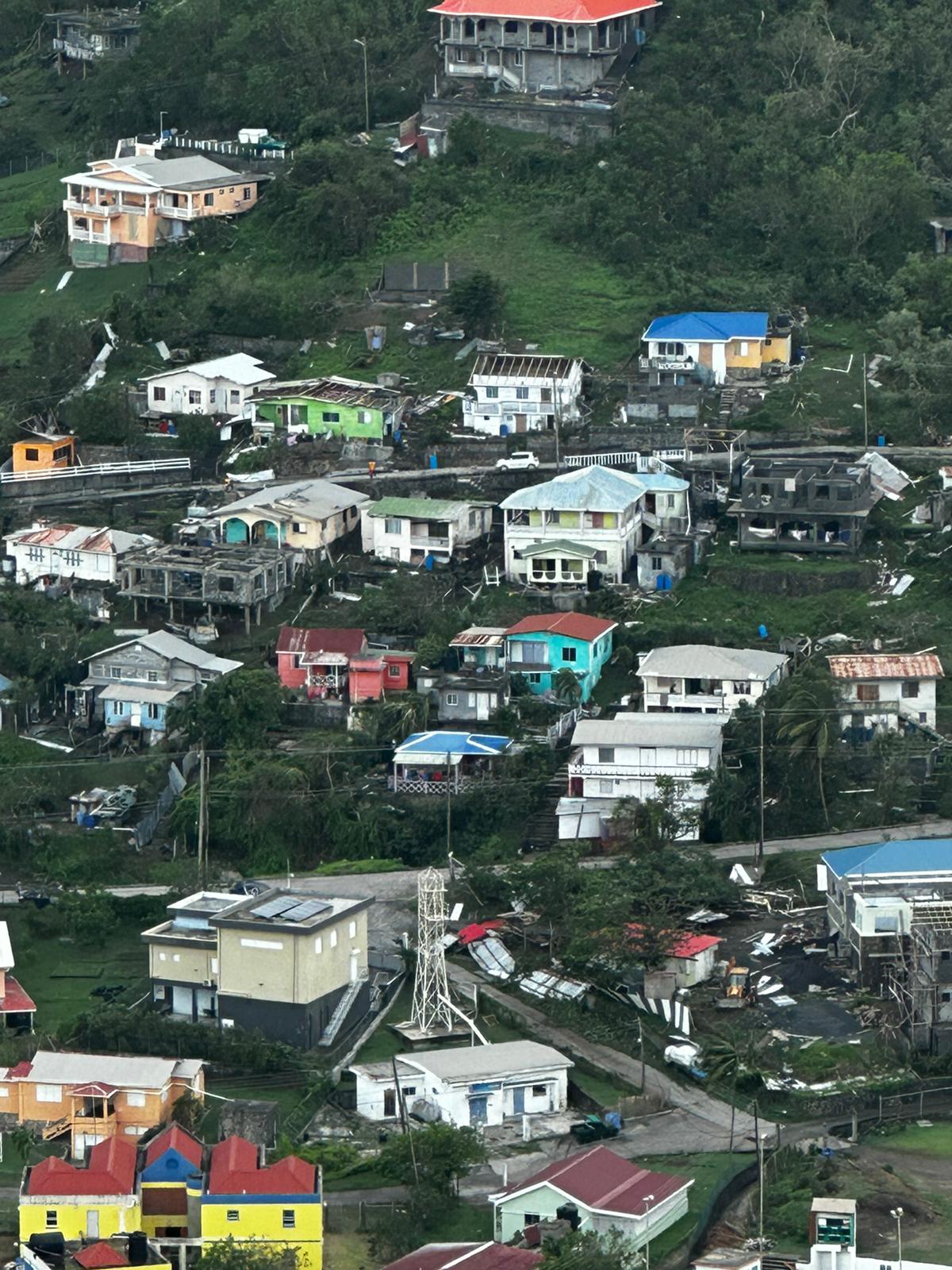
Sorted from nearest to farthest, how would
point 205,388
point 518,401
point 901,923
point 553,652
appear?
point 901,923, point 553,652, point 518,401, point 205,388

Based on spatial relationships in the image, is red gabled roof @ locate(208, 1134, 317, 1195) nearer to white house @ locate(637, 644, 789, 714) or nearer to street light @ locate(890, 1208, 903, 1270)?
street light @ locate(890, 1208, 903, 1270)

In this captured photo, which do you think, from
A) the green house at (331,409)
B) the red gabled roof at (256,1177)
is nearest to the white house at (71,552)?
the green house at (331,409)

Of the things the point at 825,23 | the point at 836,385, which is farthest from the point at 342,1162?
the point at 825,23

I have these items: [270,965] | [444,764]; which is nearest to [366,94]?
[444,764]

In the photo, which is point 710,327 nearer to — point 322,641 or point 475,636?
point 475,636

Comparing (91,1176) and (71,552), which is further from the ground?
(71,552)
